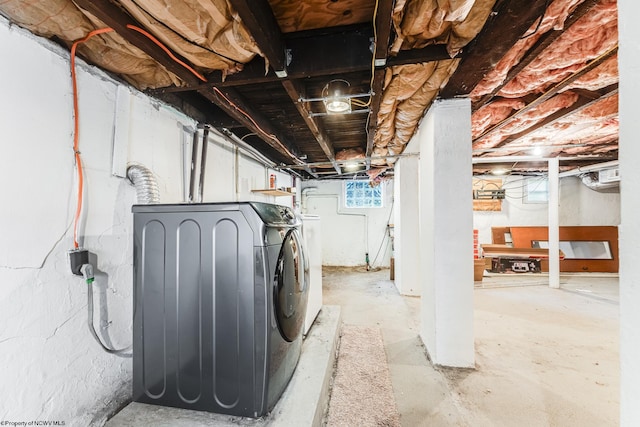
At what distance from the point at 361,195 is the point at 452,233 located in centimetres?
428

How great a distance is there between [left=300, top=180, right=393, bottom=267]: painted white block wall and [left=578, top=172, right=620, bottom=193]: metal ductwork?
4166 mm

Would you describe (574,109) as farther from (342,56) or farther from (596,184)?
(596,184)

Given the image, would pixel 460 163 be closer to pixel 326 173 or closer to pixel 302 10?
pixel 302 10

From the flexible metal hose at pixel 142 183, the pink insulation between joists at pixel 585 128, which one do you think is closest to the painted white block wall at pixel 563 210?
the pink insulation between joists at pixel 585 128

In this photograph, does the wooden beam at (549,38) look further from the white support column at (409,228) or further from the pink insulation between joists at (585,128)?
the white support column at (409,228)

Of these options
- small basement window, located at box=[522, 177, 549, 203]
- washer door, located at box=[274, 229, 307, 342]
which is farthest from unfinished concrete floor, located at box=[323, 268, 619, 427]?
small basement window, located at box=[522, 177, 549, 203]

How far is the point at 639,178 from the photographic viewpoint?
48 centimetres

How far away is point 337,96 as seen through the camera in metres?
1.82

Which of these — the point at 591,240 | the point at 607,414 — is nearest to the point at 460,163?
the point at 607,414

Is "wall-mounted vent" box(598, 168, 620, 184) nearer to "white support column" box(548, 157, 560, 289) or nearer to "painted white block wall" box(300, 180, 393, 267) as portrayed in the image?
"white support column" box(548, 157, 560, 289)

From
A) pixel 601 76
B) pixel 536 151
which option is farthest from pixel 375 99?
pixel 536 151

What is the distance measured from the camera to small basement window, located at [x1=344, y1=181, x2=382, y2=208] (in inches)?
241

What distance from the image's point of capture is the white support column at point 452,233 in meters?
1.94

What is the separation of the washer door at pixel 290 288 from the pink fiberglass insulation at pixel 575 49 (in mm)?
1953
